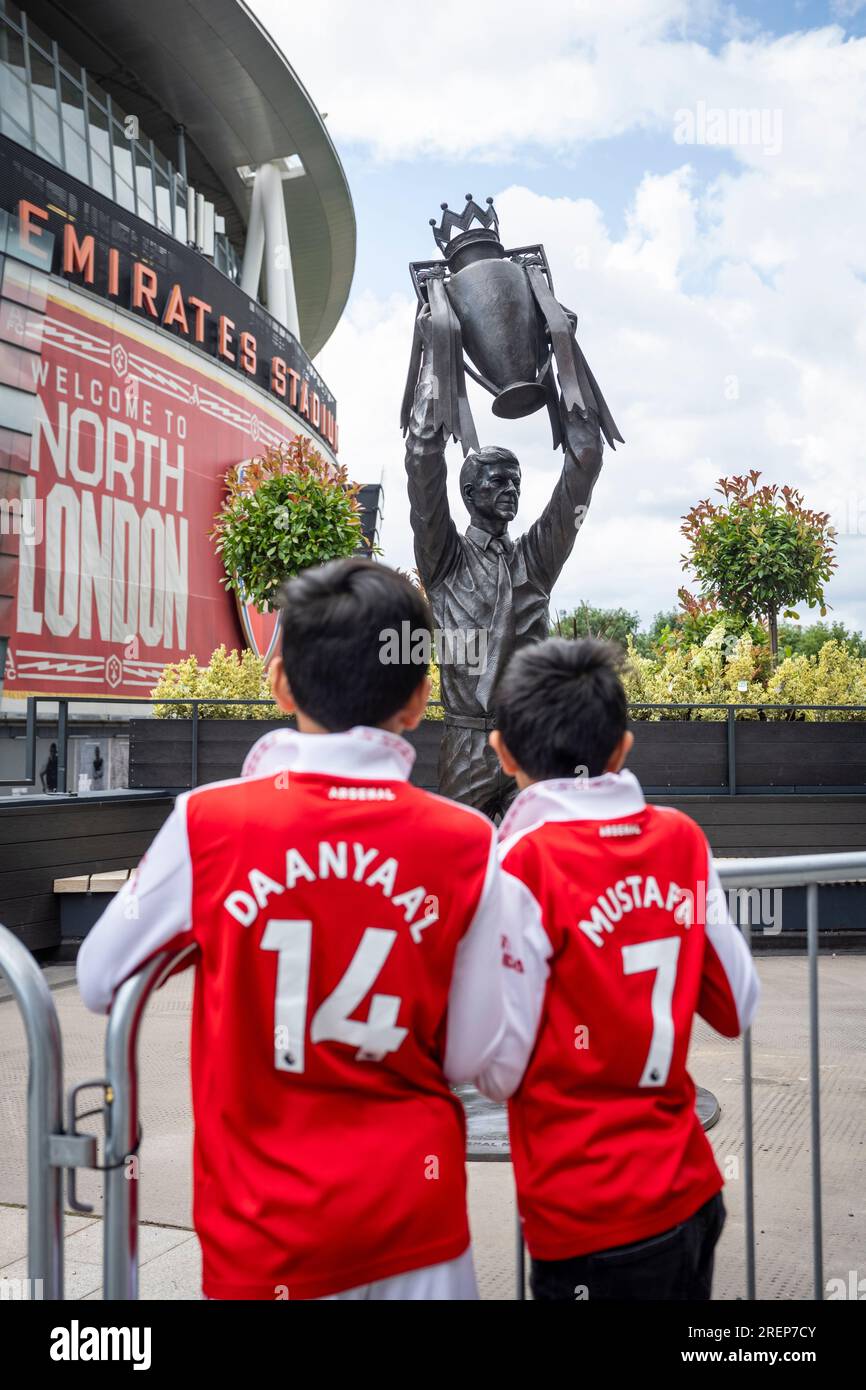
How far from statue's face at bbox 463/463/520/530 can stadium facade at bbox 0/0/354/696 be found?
12.5 m

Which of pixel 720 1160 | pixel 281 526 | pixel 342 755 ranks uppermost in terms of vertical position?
pixel 281 526

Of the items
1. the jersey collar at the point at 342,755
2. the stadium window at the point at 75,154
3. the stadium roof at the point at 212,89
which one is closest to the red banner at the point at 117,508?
the stadium window at the point at 75,154

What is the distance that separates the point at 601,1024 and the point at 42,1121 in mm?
952

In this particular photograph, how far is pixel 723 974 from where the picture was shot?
1864 mm

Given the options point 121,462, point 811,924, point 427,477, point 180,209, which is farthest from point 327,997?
point 180,209

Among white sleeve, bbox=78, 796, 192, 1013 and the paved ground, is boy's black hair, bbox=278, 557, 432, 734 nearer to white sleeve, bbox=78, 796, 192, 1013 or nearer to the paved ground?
white sleeve, bbox=78, 796, 192, 1013

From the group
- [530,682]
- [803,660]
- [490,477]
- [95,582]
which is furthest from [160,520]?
[530,682]

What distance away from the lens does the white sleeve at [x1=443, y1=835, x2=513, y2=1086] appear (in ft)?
5.24

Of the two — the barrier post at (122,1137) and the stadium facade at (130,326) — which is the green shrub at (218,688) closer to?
the stadium facade at (130,326)

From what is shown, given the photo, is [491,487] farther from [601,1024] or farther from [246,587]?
[246,587]

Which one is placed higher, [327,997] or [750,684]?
[750,684]

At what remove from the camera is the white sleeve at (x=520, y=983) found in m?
1.69

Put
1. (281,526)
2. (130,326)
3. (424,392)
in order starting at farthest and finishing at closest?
(130,326) → (281,526) → (424,392)

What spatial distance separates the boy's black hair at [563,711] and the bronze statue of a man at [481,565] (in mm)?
2289
